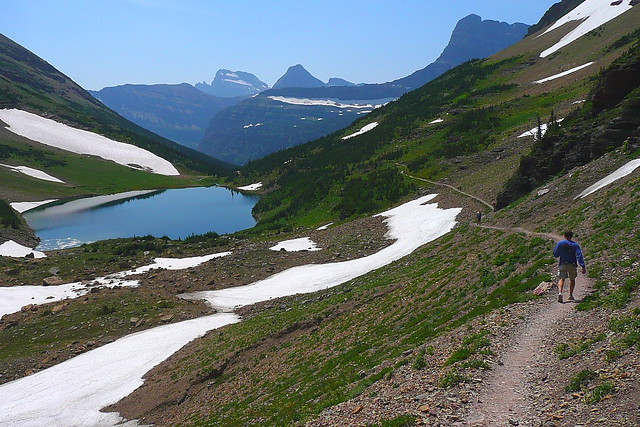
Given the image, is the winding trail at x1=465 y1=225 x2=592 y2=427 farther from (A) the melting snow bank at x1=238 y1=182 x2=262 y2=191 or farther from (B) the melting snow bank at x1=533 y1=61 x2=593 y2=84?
(A) the melting snow bank at x1=238 y1=182 x2=262 y2=191

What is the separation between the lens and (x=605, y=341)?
35.2 feet

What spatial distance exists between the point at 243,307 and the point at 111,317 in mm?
11552

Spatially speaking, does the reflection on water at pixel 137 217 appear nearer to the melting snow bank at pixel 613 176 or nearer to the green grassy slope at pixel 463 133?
the green grassy slope at pixel 463 133

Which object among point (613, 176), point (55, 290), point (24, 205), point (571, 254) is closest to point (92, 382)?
point (55, 290)

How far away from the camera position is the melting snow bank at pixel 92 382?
24.2 m

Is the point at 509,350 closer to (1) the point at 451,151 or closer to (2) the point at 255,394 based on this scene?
(2) the point at 255,394

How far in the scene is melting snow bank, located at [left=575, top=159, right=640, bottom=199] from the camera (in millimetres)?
23531

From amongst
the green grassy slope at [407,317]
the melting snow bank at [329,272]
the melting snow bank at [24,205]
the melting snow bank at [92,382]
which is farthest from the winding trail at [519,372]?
the melting snow bank at [24,205]

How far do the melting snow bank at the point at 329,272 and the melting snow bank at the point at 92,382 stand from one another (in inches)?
234

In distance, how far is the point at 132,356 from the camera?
30594mm

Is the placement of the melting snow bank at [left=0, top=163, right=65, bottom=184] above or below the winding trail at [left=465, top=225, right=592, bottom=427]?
above

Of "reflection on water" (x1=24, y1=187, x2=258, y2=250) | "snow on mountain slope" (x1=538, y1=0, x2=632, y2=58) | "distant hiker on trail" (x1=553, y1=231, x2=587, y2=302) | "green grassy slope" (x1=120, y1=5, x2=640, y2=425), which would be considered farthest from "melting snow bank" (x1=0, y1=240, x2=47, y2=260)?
"snow on mountain slope" (x1=538, y1=0, x2=632, y2=58)

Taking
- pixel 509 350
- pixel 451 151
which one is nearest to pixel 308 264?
pixel 509 350

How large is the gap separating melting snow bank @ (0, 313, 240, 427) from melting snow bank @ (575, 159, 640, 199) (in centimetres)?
2662
